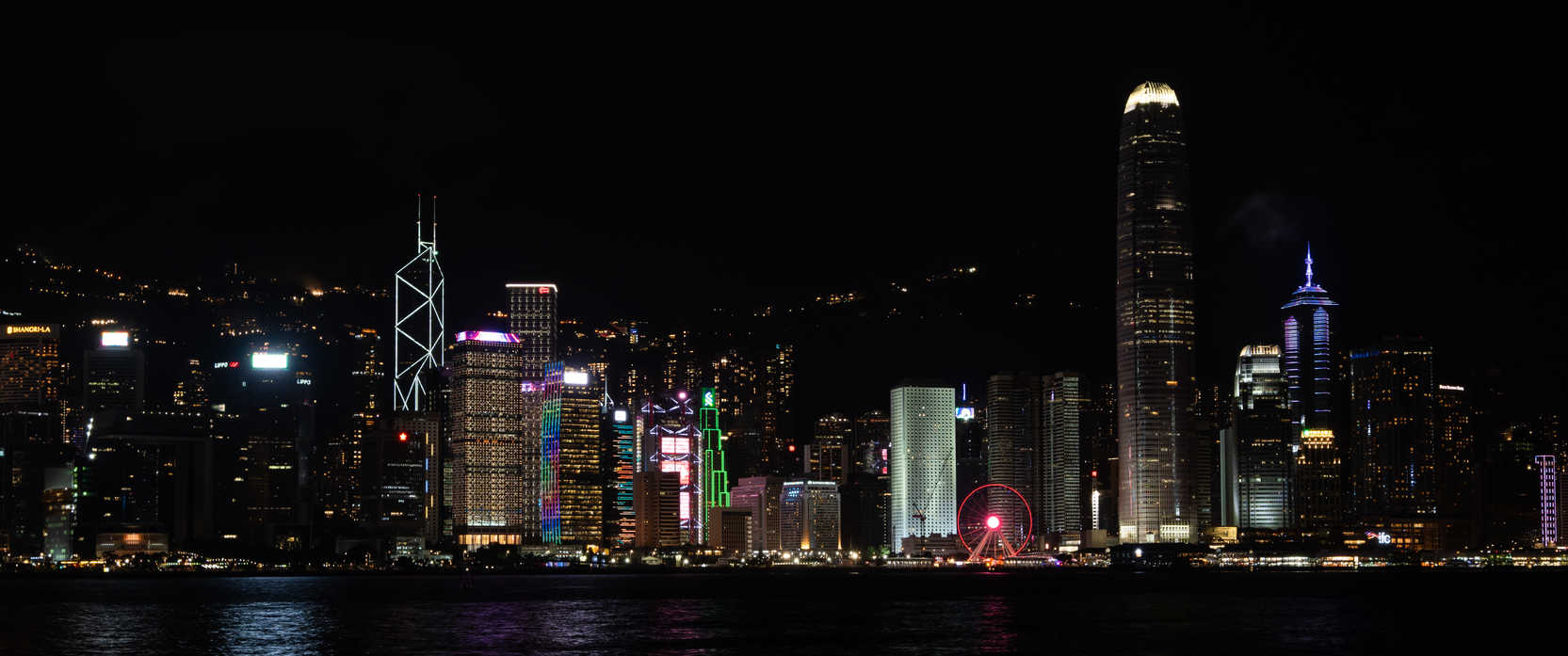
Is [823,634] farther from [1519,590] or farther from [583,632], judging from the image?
[1519,590]

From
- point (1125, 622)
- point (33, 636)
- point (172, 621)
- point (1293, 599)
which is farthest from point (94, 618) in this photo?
point (1293, 599)

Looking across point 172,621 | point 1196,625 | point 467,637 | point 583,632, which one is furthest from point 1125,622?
point 172,621

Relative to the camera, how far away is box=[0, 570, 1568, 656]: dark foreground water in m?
105

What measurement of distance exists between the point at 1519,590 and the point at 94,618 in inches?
5896

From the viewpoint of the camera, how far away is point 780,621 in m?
130

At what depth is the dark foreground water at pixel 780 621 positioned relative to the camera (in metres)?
105

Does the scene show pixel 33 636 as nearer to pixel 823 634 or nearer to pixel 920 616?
pixel 823 634

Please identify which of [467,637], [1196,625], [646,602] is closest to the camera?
[467,637]

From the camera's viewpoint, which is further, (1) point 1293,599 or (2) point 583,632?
(1) point 1293,599

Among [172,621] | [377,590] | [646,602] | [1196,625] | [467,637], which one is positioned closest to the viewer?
[467,637]

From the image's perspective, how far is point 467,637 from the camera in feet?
361

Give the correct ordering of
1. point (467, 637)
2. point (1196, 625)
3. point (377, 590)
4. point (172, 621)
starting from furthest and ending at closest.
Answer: point (377, 590)
point (172, 621)
point (1196, 625)
point (467, 637)

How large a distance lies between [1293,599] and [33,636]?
11242 cm

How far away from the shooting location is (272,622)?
129 metres
